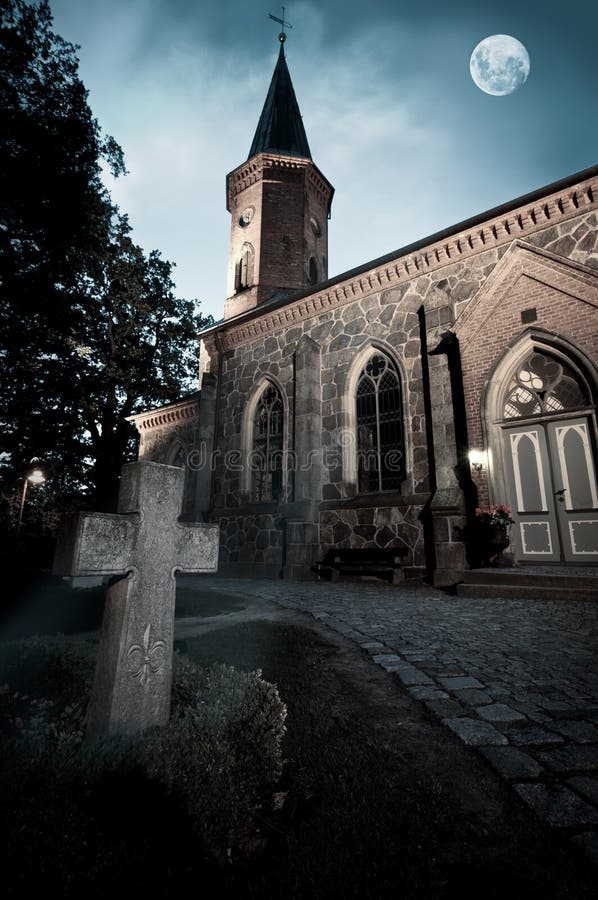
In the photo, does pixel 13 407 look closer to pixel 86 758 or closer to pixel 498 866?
pixel 86 758

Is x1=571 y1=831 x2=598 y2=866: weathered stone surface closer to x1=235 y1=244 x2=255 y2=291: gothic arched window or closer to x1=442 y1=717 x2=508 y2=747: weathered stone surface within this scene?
x1=442 y1=717 x2=508 y2=747: weathered stone surface

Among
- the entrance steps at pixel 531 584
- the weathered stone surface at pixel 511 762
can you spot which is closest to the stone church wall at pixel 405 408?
the entrance steps at pixel 531 584

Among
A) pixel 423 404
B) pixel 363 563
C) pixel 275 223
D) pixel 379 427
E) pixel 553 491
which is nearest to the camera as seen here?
pixel 553 491

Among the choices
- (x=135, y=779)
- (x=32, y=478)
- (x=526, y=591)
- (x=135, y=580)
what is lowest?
(x=135, y=779)

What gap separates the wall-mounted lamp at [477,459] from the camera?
9.21 metres

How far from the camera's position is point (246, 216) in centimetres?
1891

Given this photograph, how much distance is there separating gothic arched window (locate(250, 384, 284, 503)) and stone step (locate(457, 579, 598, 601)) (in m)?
6.38

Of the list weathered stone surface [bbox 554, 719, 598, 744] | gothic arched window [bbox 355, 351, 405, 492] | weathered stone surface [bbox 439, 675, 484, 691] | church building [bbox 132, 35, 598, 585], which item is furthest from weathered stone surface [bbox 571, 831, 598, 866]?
gothic arched window [bbox 355, 351, 405, 492]

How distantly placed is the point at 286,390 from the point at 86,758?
11.6 m

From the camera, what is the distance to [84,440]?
2091 centimetres

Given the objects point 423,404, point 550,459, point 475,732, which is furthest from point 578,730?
point 423,404

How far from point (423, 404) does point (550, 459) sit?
9.54 ft

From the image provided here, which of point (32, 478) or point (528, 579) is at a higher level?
point (32, 478)

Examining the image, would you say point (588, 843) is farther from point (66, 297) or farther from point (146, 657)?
point (66, 297)
